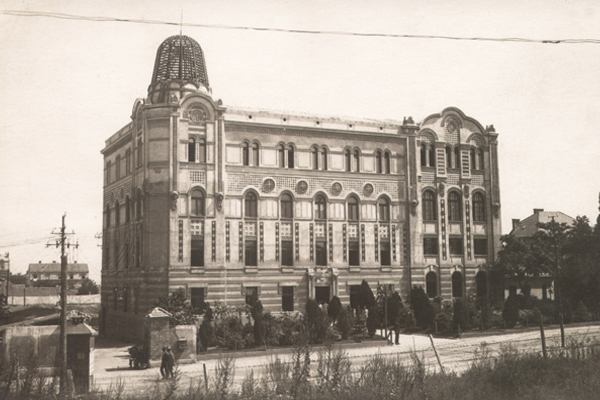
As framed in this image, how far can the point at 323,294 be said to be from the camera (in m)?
45.7

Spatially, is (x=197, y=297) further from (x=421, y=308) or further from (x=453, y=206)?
(x=453, y=206)

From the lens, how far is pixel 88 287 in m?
113

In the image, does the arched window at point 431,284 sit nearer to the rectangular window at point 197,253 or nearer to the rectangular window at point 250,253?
the rectangular window at point 250,253

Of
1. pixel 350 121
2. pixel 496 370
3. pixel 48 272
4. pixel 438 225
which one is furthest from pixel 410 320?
pixel 48 272

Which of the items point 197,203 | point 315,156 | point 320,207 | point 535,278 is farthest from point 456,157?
point 197,203

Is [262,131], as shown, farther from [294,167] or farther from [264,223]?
[264,223]

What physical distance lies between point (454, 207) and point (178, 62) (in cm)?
2345

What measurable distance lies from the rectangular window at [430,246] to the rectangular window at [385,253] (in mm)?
3089

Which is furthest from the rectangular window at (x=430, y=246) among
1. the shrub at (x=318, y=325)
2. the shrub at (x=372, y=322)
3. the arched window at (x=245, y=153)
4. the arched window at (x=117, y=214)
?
the arched window at (x=117, y=214)

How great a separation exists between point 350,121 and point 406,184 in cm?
643

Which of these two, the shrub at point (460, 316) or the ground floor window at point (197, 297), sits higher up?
the ground floor window at point (197, 297)

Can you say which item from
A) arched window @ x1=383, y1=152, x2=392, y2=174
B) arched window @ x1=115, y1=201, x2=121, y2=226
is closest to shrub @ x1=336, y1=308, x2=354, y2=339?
arched window @ x1=383, y1=152, x2=392, y2=174

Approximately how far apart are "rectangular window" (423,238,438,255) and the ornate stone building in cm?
8

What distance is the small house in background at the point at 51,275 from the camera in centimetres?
11938
